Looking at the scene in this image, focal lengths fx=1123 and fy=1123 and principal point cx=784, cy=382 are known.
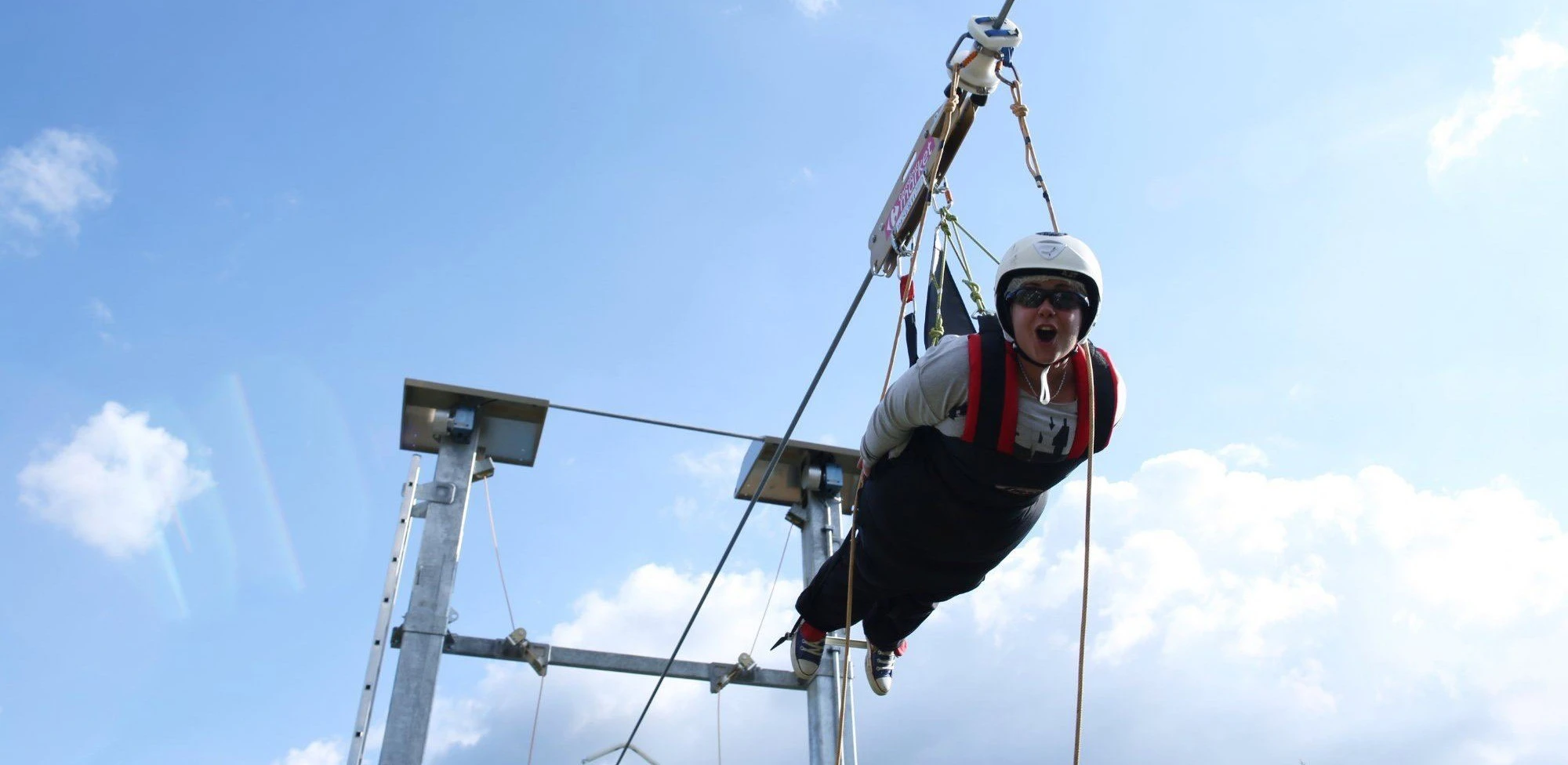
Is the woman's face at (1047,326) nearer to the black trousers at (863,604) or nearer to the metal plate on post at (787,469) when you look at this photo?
the black trousers at (863,604)

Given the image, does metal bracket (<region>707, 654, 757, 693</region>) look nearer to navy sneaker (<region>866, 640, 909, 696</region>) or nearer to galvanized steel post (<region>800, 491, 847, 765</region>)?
galvanized steel post (<region>800, 491, 847, 765</region>)

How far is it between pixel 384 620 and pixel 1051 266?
3700mm

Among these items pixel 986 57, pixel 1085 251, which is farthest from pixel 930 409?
pixel 986 57

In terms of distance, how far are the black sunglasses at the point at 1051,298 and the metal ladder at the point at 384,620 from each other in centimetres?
353

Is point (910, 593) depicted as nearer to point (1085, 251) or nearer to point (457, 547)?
point (1085, 251)

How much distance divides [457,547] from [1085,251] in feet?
12.2

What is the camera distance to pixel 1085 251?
3.63m

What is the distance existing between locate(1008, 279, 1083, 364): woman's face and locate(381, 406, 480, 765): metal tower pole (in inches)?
137

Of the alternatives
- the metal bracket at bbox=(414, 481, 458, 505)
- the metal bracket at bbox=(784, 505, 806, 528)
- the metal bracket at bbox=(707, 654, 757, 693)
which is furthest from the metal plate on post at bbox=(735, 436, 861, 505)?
the metal bracket at bbox=(414, 481, 458, 505)

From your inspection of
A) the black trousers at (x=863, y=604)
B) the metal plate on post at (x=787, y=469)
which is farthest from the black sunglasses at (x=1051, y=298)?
the metal plate on post at (x=787, y=469)

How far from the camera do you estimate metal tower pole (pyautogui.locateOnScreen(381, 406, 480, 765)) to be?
5.31 metres

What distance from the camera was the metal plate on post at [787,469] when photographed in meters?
7.02

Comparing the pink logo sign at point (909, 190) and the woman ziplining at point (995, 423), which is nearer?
the woman ziplining at point (995, 423)

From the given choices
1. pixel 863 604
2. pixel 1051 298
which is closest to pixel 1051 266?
pixel 1051 298
